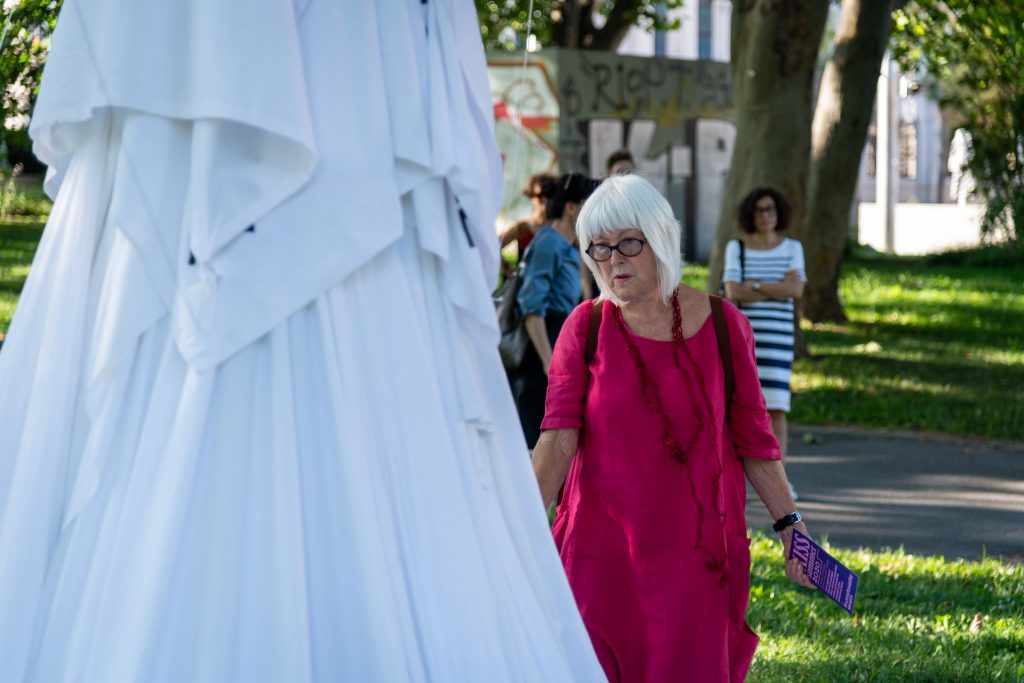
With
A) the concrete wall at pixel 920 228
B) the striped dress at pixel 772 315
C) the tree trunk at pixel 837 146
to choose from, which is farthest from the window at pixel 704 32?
the striped dress at pixel 772 315

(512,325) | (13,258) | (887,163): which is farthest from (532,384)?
(887,163)

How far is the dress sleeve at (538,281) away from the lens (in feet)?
24.2

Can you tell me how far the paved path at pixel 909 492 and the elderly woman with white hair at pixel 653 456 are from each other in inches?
158

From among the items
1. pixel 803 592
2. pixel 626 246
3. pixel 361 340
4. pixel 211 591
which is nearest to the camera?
pixel 211 591

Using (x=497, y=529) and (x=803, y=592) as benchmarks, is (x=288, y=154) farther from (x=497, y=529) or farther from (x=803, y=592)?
(x=803, y=592)

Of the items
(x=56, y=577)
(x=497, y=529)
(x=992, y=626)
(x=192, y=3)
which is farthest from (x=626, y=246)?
(x=992, y=626)

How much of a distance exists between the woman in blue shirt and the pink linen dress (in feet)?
11.0

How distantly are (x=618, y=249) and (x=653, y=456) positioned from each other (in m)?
0.53

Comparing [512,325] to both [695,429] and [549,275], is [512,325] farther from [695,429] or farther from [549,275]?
[695,429]

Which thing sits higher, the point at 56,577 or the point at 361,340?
the point at 361,340

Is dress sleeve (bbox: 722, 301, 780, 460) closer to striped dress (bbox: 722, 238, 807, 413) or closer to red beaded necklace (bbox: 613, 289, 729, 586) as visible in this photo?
red beaded necklace (bbox: 613, 289, 729, 586)

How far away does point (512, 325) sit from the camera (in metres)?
7.51

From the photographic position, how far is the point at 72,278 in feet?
10.1

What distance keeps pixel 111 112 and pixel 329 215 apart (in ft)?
1.64
